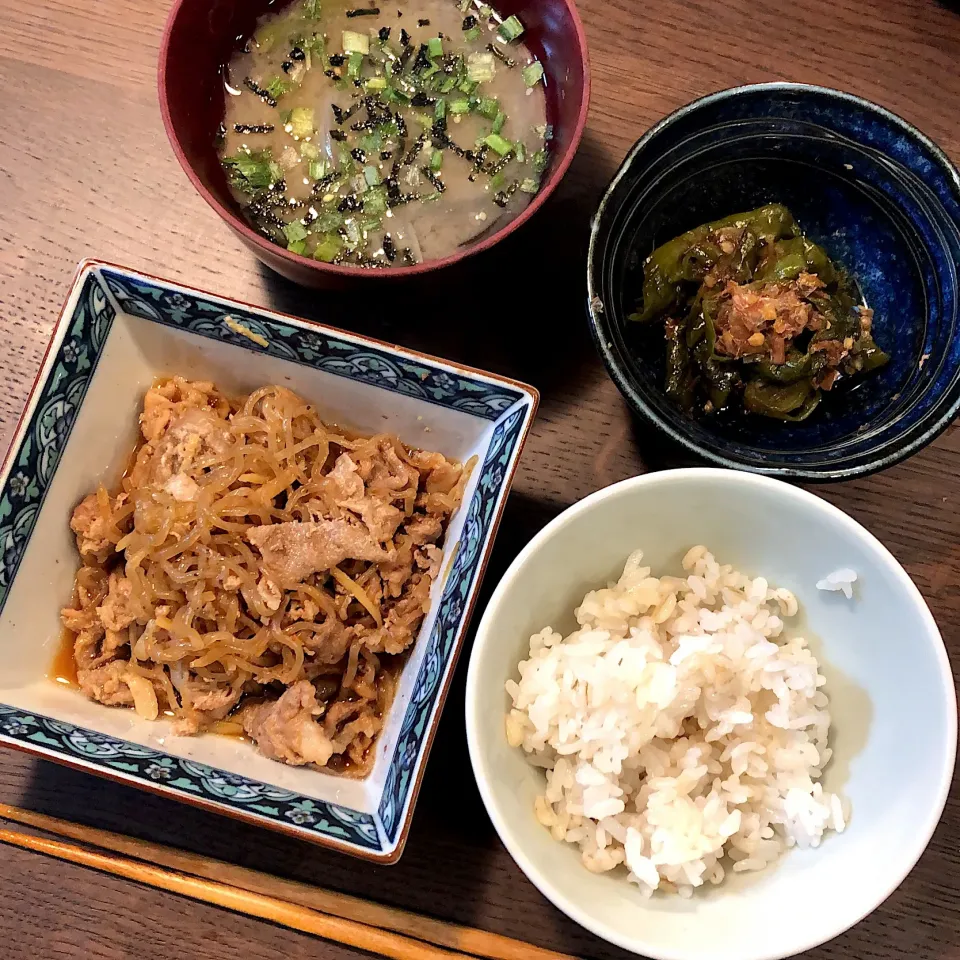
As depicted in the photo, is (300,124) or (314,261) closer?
(314,261)

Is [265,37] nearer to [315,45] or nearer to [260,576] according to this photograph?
[315,45]

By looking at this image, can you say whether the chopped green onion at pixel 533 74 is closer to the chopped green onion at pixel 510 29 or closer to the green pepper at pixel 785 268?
the chopped green onion at pixel 510 29

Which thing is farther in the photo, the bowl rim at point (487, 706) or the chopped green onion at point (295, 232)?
the chopped green onion at point (295, 232)

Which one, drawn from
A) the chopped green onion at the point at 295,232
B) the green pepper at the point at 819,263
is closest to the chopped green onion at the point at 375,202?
the chopped green onion at the point at 295,232

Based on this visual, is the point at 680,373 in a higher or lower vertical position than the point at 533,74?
lower

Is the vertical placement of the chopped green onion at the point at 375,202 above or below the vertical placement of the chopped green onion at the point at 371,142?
below

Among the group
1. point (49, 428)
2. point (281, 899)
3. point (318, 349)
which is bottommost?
point (281, 899)

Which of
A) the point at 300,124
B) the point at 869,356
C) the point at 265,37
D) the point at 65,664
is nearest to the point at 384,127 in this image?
the point at 300,124
